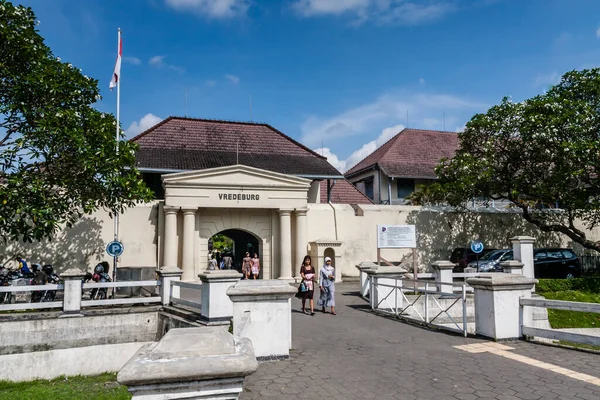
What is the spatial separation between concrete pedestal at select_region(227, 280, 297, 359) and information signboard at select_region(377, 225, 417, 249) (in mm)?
10284

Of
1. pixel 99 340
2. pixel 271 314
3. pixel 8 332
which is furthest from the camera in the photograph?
pixel 99 340

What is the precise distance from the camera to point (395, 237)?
Result: 57.5 ft

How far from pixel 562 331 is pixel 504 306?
3.85ft

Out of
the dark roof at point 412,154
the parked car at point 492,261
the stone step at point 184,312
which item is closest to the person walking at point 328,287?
the stone step at point 184,312

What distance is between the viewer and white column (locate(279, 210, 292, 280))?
22219 millimetres

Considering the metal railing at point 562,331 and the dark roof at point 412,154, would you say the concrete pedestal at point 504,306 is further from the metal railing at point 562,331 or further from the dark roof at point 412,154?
the dark roof at point 412,154

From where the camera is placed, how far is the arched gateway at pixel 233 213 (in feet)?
68.6

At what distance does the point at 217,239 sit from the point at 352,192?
39.5m

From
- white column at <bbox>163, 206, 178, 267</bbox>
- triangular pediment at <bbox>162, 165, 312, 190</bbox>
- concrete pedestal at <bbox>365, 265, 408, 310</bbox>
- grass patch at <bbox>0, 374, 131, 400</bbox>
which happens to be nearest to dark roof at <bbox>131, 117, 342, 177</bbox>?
triangular pediment at <bbox>162, 165, 312, 190</bbox>

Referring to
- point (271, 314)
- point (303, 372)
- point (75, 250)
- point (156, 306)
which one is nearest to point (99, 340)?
point (156, 306)

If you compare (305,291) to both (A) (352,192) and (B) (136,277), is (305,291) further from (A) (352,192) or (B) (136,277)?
(A) (352,192)

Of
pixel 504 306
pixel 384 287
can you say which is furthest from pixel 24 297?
pixel 504 306

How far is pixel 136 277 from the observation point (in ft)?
49.1

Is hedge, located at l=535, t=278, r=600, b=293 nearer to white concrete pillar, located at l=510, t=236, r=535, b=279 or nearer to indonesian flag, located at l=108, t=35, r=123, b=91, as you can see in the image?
white concrete pillar, located at l=510, t=236, r=535, b=279
